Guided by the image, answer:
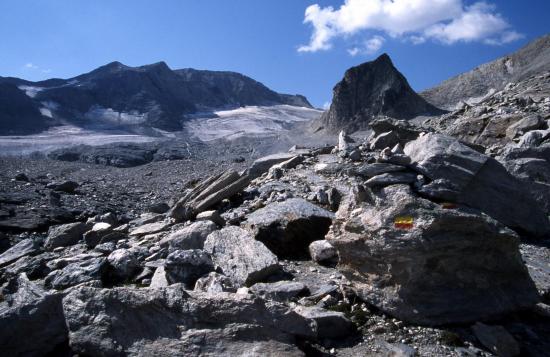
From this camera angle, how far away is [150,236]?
282 inches

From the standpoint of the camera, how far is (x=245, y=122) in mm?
67625

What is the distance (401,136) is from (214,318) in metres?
7.49

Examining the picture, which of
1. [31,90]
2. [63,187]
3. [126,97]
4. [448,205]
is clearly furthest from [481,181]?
[31,90]

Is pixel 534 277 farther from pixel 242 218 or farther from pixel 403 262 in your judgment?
pixel 242 218

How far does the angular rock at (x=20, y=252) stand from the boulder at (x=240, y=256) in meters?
3.36

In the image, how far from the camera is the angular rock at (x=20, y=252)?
22.5 ft

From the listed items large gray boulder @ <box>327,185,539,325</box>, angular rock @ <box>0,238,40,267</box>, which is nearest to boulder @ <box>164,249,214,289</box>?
large gray boulder @ <box>327,185,539,325</box>

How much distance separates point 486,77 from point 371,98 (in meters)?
8.85

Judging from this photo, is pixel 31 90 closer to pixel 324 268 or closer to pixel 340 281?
pixel 324 268

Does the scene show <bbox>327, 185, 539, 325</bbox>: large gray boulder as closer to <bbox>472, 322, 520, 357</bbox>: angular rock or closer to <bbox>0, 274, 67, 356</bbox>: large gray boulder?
<bbox>472, 322, 520, 357</bbox>: angular rock

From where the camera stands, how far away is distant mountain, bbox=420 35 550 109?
33281mm

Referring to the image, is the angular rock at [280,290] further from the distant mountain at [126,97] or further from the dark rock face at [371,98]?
the distant mountain at [126,97]

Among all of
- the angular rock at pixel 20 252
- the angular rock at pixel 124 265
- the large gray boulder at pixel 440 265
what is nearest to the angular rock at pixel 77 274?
the angular rock at pixel 124 265

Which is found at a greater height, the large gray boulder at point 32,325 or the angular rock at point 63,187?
the large gray boulder at point 32,325
